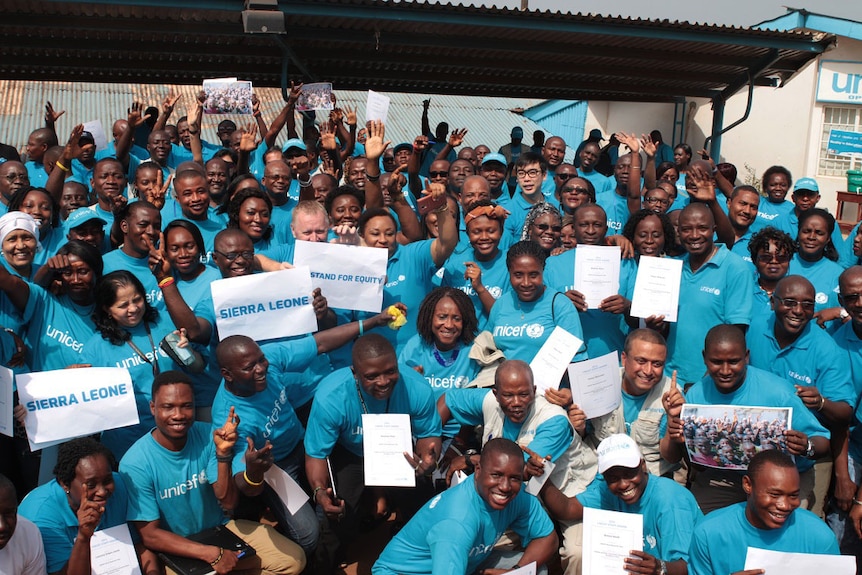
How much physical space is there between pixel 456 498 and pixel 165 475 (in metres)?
1.62

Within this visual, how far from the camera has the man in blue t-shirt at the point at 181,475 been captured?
4.19 metres

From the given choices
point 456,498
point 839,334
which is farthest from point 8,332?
point 839,334

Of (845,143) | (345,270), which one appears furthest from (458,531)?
(845,143)

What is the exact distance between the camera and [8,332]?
4586 mm

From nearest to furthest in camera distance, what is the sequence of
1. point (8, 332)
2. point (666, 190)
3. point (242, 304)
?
point (8, 332) → point (242, 304) → point (666, 190)

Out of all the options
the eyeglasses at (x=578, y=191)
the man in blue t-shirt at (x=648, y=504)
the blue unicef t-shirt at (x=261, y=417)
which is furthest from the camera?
the eyeglasses at (x=578, y=191)

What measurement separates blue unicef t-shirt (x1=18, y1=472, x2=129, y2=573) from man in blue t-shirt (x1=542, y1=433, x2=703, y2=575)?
2.65 meters

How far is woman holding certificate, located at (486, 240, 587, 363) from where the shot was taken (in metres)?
5.23

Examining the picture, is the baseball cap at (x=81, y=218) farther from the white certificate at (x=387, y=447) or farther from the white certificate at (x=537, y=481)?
the white certificate at (x=537, y=481)

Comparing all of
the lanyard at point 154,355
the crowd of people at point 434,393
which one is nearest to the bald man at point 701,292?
the crowd of people at point 434,393

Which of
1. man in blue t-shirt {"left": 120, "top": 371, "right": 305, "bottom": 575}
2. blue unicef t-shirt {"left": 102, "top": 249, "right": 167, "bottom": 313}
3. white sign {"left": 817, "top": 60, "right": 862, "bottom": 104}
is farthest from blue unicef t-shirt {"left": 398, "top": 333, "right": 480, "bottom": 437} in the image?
white sign {"left": 817, "top": 60, "right": 862, "bottom": 104}

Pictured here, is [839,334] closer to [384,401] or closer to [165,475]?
[384,401]

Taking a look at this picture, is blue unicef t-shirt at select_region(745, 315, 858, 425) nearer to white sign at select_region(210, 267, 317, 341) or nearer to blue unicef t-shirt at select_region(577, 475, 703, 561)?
blue unicef t-shirt at select_region(577, 475, 703, 561)

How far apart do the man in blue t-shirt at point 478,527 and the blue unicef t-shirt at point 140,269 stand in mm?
2264
